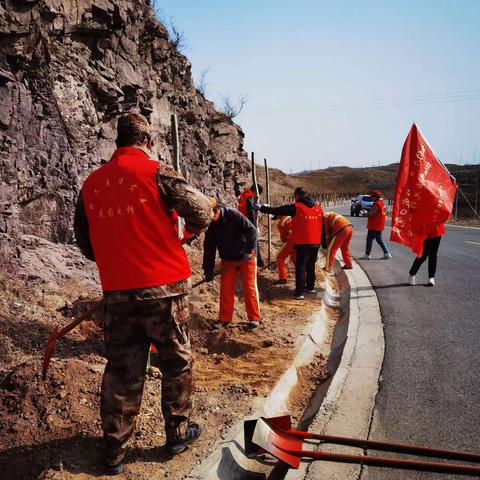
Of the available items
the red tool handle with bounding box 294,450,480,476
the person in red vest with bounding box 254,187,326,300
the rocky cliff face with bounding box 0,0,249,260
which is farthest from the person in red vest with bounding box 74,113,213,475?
the person in red vest with bounding box 254,187,326,300

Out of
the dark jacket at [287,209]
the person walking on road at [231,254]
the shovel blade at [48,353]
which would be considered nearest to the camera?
the shovel blade at [48,353]

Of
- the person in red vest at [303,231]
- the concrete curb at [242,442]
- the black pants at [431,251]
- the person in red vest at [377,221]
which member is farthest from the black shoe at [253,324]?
the person in red vest at [377,221]

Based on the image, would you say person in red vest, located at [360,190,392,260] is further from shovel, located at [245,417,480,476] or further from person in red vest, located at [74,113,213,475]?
person in red vest, located at [74,113,213,475]

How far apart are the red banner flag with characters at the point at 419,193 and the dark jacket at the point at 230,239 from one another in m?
3.28

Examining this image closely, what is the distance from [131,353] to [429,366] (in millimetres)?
3415

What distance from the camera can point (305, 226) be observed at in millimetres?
8031

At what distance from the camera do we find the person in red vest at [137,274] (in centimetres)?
283

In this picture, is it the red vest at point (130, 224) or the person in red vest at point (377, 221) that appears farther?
the person in red vest at point (377, 221)

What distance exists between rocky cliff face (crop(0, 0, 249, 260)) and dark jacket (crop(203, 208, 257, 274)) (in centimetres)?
262

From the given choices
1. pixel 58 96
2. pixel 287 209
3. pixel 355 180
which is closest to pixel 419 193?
pixel 287 209

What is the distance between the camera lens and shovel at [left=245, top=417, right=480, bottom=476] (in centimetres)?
300

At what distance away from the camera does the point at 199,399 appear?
156 inches

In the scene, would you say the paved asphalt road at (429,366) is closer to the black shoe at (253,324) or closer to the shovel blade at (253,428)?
the shovel blade at (253,428)

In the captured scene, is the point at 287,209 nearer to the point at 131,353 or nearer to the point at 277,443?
the point at 277,443
